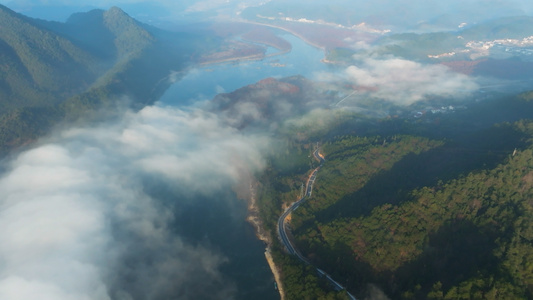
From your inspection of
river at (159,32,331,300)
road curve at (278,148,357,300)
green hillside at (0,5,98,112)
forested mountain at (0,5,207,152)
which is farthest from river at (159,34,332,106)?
road curve at (278,148,357,300)

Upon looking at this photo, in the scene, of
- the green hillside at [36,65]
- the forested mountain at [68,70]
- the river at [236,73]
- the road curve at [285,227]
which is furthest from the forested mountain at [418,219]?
the green hillside at [36,65]

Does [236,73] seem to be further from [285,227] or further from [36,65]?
[285,227]

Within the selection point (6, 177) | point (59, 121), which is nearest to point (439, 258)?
point (6, 177)

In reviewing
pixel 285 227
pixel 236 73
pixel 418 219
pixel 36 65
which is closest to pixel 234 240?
pixel 285 227

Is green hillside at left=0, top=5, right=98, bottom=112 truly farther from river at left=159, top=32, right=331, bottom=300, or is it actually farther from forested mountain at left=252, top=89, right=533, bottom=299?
forested mountain at left=252, top=89, right=533, bottom=299

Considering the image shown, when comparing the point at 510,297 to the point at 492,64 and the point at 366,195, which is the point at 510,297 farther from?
the point at 492,64
